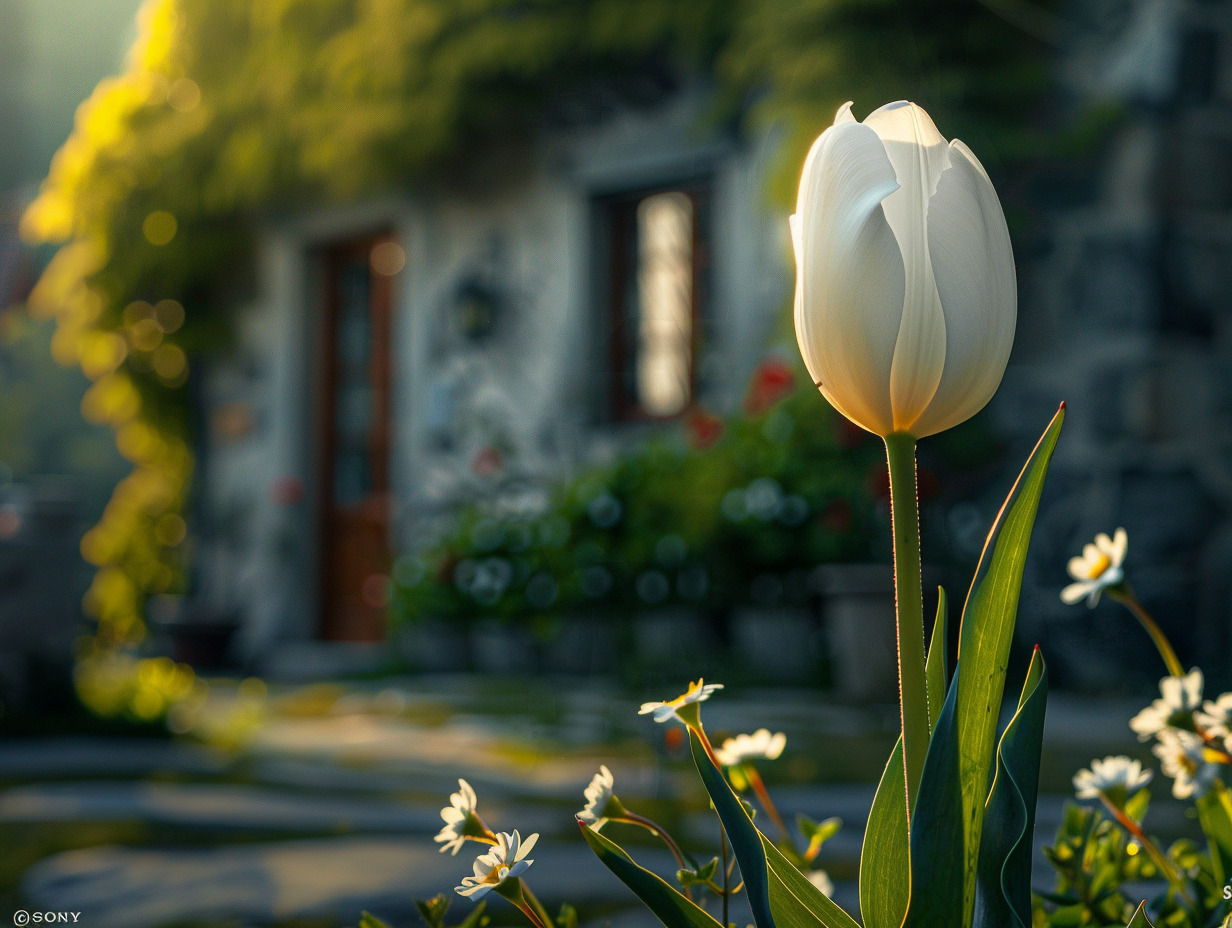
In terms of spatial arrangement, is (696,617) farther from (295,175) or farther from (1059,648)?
(295,175)

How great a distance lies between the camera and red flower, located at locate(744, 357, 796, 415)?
4.32 m

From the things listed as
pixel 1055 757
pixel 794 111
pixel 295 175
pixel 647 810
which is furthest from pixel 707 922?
pixel 295 175

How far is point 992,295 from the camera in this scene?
675 millimetres

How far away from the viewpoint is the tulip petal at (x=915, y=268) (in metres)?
0.66

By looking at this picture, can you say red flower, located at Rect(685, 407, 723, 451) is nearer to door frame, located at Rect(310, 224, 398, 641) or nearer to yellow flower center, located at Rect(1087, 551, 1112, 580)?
door frame, located at Rect(310, 224, 398, 641)

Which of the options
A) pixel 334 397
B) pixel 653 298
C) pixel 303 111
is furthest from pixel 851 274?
pixel 334 397

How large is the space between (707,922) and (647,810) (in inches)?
57.5

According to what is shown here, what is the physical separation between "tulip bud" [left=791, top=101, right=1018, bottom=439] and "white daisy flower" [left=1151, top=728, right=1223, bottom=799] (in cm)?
49

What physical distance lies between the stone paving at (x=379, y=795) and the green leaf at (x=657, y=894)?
2.37ft

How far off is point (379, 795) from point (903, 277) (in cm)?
212

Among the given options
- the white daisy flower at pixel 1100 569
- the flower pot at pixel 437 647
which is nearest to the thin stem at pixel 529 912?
the white daisy flower at pixel 1100 569

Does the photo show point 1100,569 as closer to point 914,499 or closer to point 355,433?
point 914,499

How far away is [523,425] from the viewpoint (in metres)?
5.57

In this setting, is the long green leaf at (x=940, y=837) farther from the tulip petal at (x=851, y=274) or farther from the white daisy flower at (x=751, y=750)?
the white daisy flower at (x=751, y=750)
